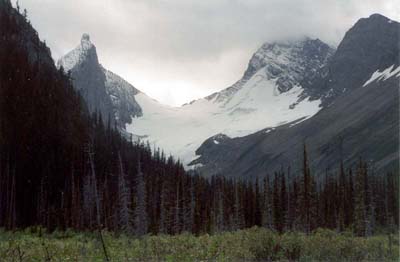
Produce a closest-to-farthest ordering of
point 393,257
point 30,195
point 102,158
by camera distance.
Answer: point 393,257, point 30,195, point 102,158

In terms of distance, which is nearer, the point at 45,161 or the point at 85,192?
the point at 85,192

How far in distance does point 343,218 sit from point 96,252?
64412 mm

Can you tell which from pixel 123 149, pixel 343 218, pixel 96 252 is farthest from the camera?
pixel 123 149

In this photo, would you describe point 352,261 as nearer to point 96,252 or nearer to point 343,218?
point 96,252

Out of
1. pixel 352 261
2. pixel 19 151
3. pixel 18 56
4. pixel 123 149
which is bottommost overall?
pixel 352 261

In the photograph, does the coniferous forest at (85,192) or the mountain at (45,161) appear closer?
the coniferous forest at (85,192)

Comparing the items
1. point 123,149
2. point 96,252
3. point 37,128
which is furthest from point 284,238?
point 123,149

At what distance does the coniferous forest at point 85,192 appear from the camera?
7669 centimetres

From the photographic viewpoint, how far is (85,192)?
82.2m

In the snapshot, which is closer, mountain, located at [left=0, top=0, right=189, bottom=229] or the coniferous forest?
the coniferous forest

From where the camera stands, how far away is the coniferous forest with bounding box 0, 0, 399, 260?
252 feet

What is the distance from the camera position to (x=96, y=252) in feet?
99.5

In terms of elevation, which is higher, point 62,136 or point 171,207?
point 62,136

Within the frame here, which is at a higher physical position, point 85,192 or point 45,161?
point 45,161
